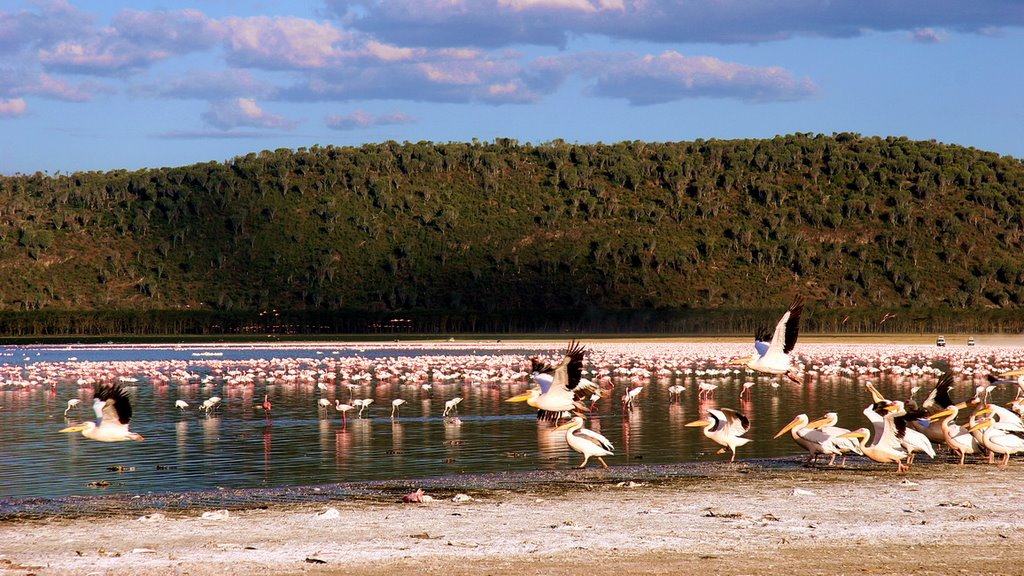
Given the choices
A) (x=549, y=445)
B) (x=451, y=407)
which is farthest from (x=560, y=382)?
(x=451, y=407)

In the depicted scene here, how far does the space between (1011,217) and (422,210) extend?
6747 centimetres

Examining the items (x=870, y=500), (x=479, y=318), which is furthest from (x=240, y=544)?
(x=479, y=318)

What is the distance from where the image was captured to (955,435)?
61.9ft

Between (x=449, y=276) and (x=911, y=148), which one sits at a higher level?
(x=911, y=148)

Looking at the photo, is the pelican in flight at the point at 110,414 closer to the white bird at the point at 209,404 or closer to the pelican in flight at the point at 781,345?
the pelican in flight at the point at 781,345

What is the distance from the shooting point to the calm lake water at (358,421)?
760 inches

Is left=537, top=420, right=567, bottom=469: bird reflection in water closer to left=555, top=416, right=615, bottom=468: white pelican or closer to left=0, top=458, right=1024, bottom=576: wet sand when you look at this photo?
left=555, top=416, right=615, bottom=468: white pelican

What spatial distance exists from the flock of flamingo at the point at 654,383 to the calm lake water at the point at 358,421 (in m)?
0.21

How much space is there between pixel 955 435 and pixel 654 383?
21.2 meters

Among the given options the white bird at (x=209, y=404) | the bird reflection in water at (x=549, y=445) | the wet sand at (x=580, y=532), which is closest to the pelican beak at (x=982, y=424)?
the wet sand at (x=580, y=532)

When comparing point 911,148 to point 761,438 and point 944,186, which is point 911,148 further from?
point 761,438

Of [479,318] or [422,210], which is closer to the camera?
[479,318]

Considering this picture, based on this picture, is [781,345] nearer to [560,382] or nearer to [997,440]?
[997,440]

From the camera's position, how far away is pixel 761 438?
23.6 meters
